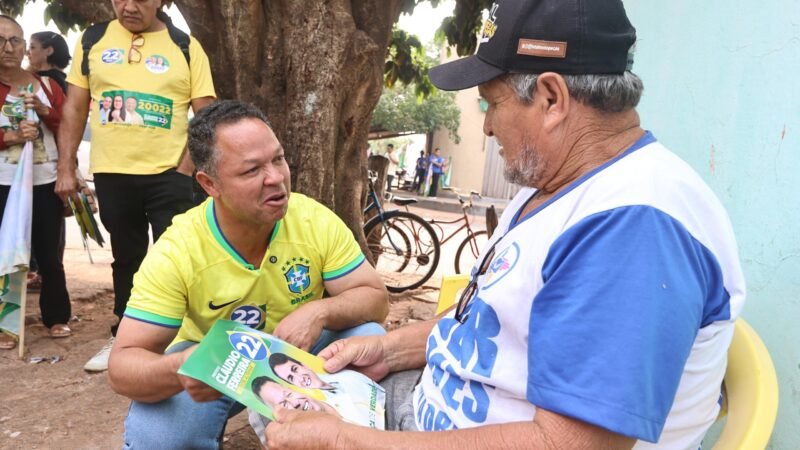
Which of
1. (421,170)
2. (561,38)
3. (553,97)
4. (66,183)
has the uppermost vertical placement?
(561,38)

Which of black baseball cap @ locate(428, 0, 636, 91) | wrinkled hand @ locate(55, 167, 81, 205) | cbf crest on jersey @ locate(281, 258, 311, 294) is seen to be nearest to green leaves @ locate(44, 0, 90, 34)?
wrinkled hand @ locate(55, 167, 81, 205)

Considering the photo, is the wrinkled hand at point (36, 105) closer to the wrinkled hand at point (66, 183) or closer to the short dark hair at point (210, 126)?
the wrinkled hand at point (66, 183)

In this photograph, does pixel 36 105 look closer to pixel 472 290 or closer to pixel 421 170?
pixel 472 290

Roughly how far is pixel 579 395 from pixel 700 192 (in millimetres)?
442

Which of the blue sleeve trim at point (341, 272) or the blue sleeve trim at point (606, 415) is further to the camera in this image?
the blue sleeve trim at point (341, 272)

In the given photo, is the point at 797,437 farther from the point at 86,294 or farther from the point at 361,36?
the point at 86,294

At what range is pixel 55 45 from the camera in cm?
472

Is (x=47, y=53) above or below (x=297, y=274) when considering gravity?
above

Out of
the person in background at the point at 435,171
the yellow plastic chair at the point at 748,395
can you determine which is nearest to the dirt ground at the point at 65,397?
the yellow plastic chair at the point at 748,395

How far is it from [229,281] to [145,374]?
16.6 inches

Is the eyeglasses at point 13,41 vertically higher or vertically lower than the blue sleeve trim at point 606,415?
higher

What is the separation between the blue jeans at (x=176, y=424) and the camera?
1741 mm

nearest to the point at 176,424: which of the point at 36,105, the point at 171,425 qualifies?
the point at 171,425

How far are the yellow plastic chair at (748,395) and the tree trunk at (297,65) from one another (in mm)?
2954
